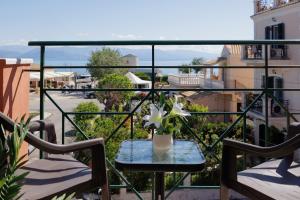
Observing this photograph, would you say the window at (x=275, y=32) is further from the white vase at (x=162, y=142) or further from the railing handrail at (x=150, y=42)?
the white vase at (x=162, y=142)

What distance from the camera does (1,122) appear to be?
1564mm

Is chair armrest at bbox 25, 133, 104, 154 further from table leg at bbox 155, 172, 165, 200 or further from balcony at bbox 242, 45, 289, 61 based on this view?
balcony at bbox 242, 45, 289, 61

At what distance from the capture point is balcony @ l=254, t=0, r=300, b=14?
15.5 meters

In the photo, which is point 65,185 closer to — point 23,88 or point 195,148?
point 195,148

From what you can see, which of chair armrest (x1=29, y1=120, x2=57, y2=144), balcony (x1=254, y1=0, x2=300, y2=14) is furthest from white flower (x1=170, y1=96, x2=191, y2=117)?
balcony (x1=254, y1=0, x2=300, y2=14)

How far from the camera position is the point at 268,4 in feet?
56.4

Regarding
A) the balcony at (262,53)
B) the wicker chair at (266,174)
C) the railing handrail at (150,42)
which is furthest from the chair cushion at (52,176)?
the balcony at (262,53)

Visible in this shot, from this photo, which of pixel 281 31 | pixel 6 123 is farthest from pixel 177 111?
pixel 281 31

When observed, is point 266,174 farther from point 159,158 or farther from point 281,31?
point 281,31

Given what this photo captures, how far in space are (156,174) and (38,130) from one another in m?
0.69

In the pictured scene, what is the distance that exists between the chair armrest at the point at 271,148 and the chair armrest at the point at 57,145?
597 millimetres

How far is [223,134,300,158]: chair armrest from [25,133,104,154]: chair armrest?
1.96 ft

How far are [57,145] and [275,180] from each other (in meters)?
0.97

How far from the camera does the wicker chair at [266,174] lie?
1.49 m
